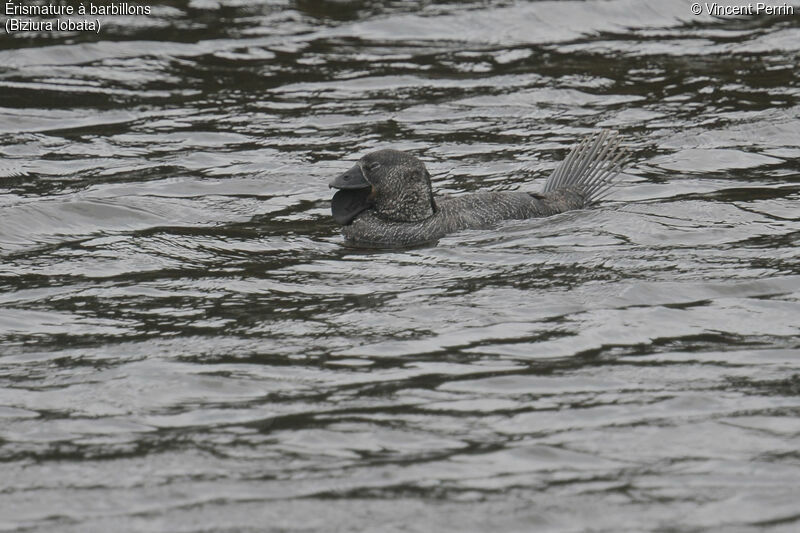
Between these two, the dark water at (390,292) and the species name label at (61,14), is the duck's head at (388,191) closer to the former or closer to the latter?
the dark water at (390,292)

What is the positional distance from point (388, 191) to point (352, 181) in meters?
0.31

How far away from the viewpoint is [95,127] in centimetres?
1419

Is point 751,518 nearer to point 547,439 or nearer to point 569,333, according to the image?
point 547,439

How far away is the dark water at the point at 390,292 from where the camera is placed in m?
6.12

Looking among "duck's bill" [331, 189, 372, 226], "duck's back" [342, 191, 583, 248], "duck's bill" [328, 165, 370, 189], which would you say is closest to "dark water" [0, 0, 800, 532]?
"duck's back" [342, 191, 583, 248]

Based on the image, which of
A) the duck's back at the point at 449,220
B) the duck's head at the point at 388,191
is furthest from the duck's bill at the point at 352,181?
the duck's back at the point at 449,220

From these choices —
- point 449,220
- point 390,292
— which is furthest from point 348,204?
point 390,292

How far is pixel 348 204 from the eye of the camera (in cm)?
1085

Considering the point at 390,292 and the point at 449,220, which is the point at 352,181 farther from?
the point at 390,292

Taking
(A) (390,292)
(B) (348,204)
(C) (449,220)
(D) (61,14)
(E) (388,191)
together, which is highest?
(D) (61,14)

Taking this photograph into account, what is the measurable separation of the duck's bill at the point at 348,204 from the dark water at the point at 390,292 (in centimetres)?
37

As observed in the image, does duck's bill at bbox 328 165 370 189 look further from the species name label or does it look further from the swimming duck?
the species name label

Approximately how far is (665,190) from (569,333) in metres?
4.28

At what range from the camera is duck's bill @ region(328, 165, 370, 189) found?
1062 centimetres
